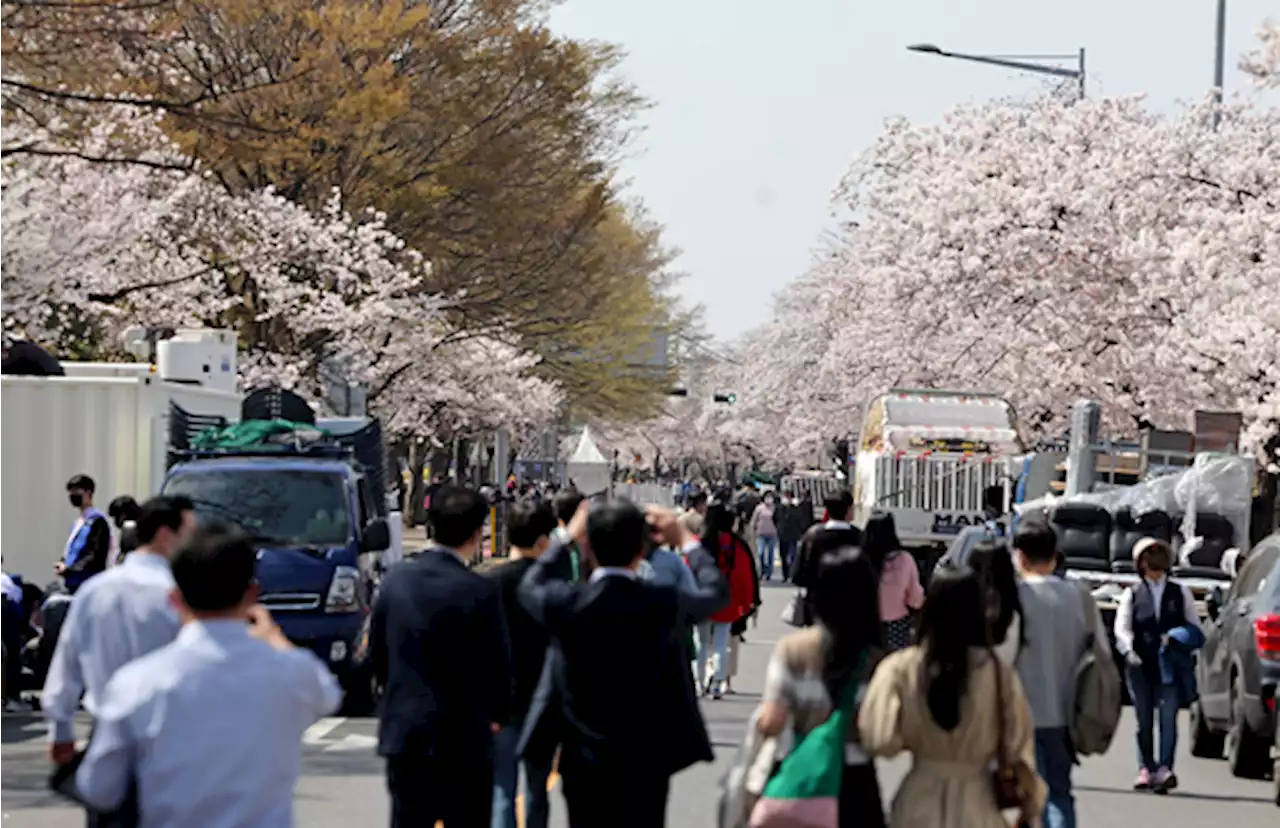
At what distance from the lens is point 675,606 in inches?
324

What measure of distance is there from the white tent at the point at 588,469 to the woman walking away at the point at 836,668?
66627 mm

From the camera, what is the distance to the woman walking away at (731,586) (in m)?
19.3

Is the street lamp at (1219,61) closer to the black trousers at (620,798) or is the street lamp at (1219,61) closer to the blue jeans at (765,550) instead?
the blue jeans at (765,550)

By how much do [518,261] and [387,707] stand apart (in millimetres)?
37441

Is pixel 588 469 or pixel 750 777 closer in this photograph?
pixel 750 777

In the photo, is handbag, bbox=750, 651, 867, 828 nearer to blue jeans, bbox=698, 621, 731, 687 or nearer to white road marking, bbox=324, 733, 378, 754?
white road marking, bbox=324, 733, 378, 754

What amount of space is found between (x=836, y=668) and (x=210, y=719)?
81.2 inches

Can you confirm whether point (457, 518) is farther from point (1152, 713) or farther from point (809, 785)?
point (1152, 713)

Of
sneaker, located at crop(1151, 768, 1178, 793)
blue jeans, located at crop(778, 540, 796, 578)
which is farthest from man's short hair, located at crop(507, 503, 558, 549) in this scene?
blue jeans, located at crop(778, 540, 796, 578)

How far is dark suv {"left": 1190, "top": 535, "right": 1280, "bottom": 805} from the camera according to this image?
14891 millimetres

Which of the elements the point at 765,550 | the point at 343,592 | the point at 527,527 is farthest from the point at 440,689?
the point at 765,550

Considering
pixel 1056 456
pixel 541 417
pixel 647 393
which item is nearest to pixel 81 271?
pixel 1056 456

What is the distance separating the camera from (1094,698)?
33.9ft

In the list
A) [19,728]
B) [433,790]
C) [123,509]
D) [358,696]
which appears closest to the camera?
[433,790]
